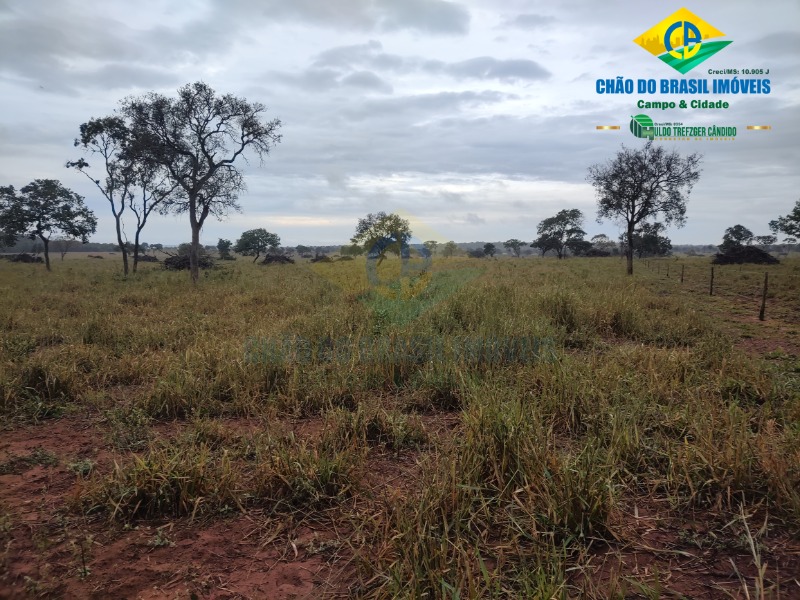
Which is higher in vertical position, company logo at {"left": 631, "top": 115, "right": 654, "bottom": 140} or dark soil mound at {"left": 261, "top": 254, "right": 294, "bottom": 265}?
company logo at {"left": 631, "top": 115, "right": 654, "bottom": 140}

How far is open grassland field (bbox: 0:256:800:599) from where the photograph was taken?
256 centimetres

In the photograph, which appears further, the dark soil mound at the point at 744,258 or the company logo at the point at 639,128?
the dark soil mound at the point at 744,258

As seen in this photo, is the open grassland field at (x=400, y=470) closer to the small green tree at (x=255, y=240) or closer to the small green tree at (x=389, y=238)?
the small green tree at (x=389, y=238)

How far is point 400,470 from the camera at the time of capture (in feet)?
12.4

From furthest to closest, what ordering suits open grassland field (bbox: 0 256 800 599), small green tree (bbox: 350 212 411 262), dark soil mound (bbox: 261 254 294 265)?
dark soil mound (bbox: 261 254 294 265)
small green tree (bbox: 350 212 411 262)
open grassland field (bbox: 0 256 800 599)

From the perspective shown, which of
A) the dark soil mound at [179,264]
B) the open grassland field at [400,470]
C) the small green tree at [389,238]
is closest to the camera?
the open grassland field at [400,470]

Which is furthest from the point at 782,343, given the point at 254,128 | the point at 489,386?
the point at 254,128

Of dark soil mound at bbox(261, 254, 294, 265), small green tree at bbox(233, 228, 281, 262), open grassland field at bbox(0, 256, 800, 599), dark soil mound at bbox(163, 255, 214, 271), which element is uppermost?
small green tree at bbox(233, 228, 281, 262)

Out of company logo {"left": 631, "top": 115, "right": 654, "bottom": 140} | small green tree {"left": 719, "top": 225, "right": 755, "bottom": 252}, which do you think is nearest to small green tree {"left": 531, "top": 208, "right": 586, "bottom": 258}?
small green tree {"left": 719, "top": 225, "right": 755, "bottom": 252}

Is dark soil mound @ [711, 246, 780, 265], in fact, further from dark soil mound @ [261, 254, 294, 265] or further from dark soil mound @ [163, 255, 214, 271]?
dark soil mound @ [163, 255, 214, 271]

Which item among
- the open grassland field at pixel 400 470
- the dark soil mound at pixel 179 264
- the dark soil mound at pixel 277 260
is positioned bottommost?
the open grassland field at pixel 400 470

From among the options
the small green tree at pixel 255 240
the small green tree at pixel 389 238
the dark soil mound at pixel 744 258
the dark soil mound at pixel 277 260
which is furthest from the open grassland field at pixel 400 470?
the small green tree at pixel 255 240

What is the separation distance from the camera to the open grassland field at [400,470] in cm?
256

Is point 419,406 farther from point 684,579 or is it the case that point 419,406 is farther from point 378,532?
point 684,579
